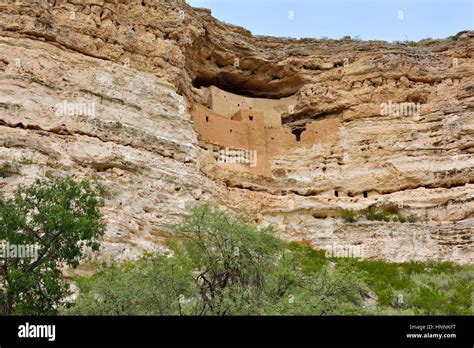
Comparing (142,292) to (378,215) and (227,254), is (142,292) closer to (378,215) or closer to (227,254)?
(227,254)

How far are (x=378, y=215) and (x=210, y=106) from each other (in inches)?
304

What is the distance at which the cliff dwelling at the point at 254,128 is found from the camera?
2522 centimetres

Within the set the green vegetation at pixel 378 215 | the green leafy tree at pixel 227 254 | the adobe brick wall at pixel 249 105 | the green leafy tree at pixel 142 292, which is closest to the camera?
the green leafy tree at pixel 142 292

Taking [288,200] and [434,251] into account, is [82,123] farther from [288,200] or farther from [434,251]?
[434,251]

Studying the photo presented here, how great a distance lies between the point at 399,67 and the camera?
28.0 metres

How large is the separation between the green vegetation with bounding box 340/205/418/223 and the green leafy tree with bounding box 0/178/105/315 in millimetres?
11474

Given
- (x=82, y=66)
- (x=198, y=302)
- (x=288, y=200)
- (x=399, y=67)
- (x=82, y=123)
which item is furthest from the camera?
(x=399, y=67)

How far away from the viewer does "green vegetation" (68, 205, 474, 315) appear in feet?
38.2

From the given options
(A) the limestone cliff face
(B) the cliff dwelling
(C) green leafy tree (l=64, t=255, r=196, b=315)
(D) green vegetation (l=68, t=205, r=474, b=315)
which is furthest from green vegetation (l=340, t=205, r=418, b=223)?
(C) green leafy tree (l=64, t=255, r=196, b=315)

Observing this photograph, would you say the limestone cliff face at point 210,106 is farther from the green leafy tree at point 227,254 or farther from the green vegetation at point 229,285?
the green vegetation at point 229,285

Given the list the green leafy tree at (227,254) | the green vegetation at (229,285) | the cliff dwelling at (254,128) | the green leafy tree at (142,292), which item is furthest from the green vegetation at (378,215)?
the green leafy tree at (142,292)

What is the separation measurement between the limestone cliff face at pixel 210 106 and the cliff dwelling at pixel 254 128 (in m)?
0.25
